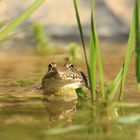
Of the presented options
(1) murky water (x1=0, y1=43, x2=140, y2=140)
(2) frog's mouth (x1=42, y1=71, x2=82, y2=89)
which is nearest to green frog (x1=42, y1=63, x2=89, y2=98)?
(2) frog's mouth (x1=42, y1=71, x2=82, y2=89)

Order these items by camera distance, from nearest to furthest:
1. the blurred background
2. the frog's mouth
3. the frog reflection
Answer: the frog reflection → the frog's mouth → the blurred background

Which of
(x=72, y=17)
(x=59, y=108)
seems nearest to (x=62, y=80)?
(x=59, y=108)

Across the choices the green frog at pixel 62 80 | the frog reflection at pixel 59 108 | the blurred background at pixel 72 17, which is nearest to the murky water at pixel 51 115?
the frog reflection at pixel 59 108

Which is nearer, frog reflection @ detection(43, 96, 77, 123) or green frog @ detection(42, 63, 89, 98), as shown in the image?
frog reflection @ detection(43, 96, 77, 123)

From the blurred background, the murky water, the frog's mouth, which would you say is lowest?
the murky water

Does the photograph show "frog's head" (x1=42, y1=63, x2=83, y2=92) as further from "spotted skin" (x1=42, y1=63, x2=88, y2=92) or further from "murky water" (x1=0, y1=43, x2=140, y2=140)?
"murky water" (x1=0, y1=43, x2=140, y2=140)

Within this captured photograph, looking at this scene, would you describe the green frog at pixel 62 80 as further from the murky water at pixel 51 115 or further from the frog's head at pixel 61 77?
the murky water at pixel 51 115

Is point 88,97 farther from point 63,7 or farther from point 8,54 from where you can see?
point 63,7
